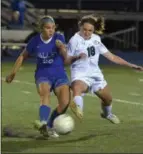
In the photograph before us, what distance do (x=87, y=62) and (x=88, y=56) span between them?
88 mm

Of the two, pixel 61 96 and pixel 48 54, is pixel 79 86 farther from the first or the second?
pixel 48 54

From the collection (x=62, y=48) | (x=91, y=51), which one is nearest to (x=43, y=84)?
(x=62, y=48)

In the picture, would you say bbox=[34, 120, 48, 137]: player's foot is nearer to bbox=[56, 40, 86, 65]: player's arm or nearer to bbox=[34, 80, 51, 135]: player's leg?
bbox=[34, 80, 51, 135]: player's leg

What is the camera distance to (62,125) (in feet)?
29.5

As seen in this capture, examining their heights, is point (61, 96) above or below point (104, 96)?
above

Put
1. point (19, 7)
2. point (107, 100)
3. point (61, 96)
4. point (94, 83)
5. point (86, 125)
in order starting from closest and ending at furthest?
point (61, 96) < point (94, 83) < point (107, 100) < point (86, 125) < point (19, 7)

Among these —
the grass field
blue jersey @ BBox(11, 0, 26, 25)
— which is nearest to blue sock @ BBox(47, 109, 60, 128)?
the grass field

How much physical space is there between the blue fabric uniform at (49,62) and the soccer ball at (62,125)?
1.85 ft

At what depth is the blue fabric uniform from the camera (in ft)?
30.9

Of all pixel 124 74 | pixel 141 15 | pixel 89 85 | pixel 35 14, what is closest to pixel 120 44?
pixel 141 15

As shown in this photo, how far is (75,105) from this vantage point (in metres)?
9.51

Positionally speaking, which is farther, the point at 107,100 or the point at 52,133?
the point at 107,100

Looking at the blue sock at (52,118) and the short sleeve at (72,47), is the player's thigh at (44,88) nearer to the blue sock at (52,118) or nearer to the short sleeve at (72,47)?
the blue sock at (52,118)

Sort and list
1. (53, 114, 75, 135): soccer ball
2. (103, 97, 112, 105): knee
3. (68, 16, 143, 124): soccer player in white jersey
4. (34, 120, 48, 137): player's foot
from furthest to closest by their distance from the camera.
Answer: (103, 97, 112, 105): knee, (68, 16, 143, 124): soccer player in white jersey, (34, 120, 48, 137): player's foot, (53, 114, 75, 135): soccer ball
